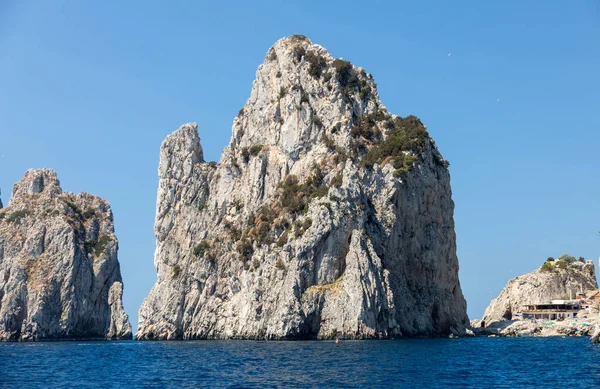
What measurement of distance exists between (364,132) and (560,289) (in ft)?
166

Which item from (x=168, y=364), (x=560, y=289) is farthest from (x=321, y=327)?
(x=560, y=289)

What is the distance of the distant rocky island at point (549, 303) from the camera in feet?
352

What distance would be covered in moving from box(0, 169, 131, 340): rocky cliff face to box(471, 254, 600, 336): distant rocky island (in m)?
75.7

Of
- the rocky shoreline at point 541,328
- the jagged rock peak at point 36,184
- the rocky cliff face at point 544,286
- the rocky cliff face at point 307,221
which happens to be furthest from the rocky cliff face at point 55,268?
the rocky cliff face at point 544,286

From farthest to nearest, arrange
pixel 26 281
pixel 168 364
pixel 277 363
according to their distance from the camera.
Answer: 1. pixel 26 281
2. pixel 168 364
3. pixel 277 363

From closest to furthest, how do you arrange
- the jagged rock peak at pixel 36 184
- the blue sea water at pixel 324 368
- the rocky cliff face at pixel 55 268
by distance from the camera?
the blue sea water at pixel 324 368, the rocky cliff face at pixel 55 268, the jagged rock peak at pixel 36 184

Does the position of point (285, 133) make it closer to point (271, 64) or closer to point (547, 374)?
point (271, 64)

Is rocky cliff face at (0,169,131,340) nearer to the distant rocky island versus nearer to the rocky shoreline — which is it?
the rocky shoreline

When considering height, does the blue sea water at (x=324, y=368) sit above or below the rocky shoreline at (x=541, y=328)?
below

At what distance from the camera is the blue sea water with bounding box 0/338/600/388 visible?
145 feet

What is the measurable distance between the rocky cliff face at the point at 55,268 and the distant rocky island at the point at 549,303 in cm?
7574

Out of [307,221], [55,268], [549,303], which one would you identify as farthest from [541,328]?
[55,268]

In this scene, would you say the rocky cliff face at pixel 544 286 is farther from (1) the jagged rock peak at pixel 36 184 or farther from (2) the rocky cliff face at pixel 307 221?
(1) the jagged rock peak at pixel 36 184

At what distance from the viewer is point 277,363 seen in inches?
2233
